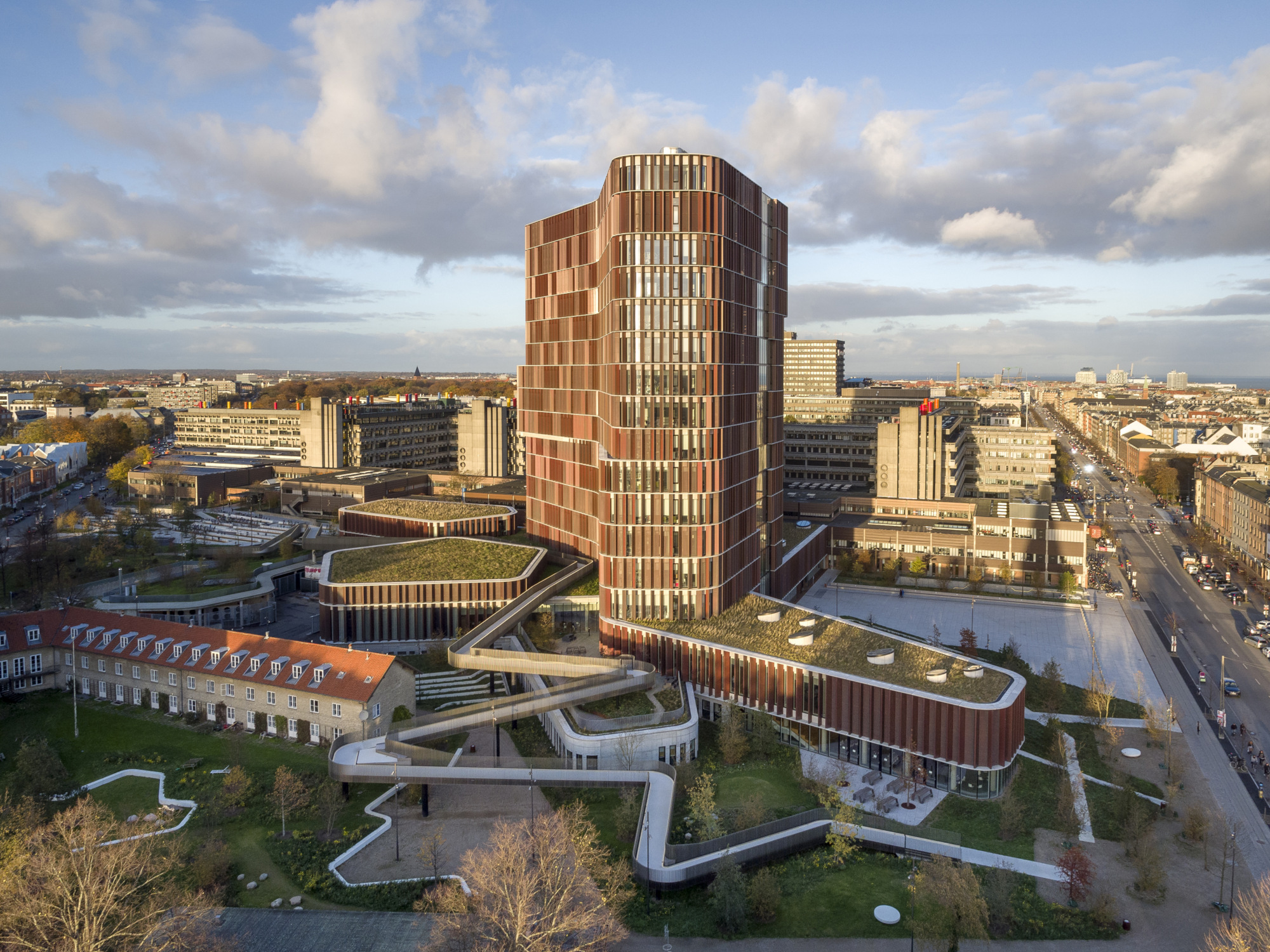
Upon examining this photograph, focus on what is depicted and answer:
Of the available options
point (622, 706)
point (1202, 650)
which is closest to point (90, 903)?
point (622, 706)

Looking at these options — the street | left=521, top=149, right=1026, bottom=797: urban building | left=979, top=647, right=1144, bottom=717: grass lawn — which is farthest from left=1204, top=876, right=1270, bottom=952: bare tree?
left=979, top=647, right=1144, bottom=717: grass lawn

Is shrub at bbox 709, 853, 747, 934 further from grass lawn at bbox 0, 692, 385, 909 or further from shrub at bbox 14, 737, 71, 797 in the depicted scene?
shrub at bbox 14, 737, 71, 797

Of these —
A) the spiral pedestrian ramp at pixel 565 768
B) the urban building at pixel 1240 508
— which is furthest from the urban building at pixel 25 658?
the urban building at pixel 1240 508

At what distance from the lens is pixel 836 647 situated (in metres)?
59.2

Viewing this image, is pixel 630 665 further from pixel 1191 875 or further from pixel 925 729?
pixel 1191 875

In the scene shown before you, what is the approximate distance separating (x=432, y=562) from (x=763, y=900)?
5169cm

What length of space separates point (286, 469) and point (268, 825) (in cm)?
12220

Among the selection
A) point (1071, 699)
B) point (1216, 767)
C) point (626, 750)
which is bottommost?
point (1216, 767)

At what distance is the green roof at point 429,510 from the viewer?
98.1m

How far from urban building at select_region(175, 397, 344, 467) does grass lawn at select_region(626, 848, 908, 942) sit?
141 m

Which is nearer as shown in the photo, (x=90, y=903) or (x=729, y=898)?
(x=90, y=903)

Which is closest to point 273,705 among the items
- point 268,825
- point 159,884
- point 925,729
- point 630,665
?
point 268,825

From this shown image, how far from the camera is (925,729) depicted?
5147cm

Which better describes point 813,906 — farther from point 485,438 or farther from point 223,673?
point 485,438
